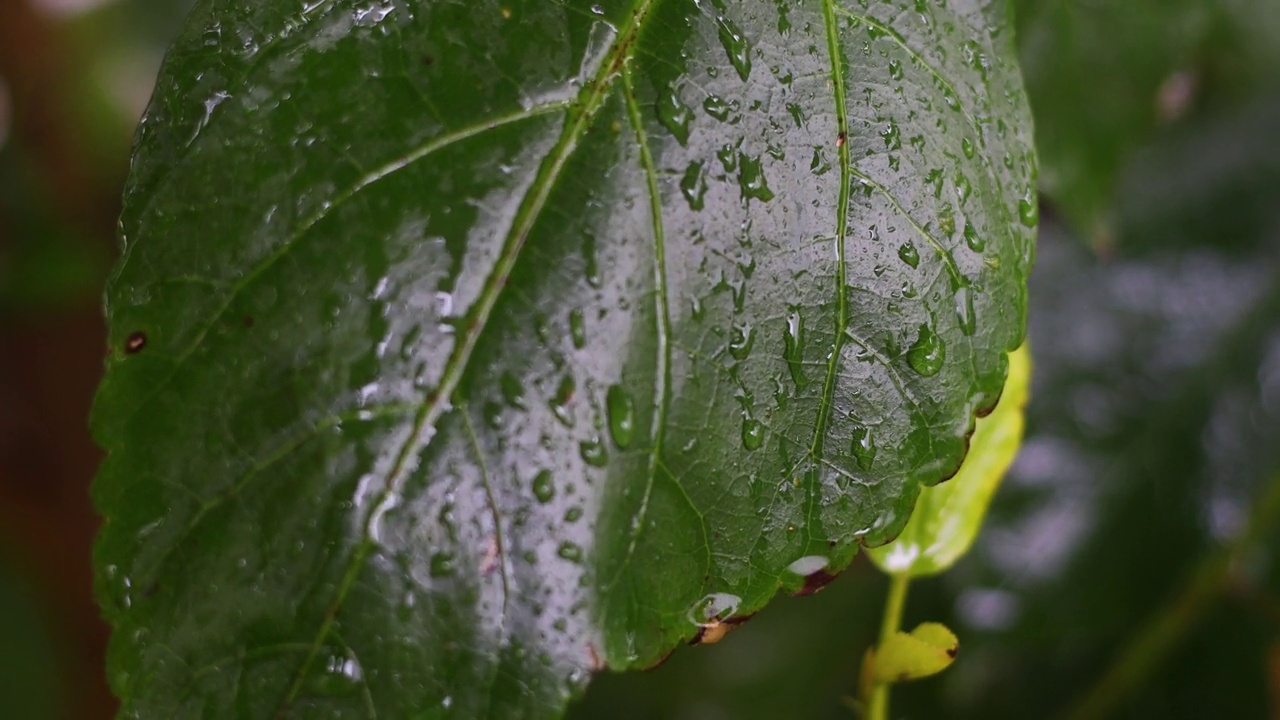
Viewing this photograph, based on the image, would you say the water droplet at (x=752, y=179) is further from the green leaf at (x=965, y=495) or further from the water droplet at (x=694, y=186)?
the green leaf at (x=965, y=495)

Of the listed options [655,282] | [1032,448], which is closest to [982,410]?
[655,282]

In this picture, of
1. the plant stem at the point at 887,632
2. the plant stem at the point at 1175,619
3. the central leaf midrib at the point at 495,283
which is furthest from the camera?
the plant stem at the point at 1175,619

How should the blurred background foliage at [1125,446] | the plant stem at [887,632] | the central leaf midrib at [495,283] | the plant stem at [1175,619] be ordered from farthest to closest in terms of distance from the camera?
1. the plant stem at [1175,619]
2. the blurred background foliage at [1125,446]
3. the plant stem at [887,632]
4. the central leaf midrib at [495,283]

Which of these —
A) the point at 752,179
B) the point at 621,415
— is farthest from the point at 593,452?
the point at 752,179

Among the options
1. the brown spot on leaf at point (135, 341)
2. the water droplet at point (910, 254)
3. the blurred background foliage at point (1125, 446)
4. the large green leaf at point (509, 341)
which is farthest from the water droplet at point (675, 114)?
the blurred background foliage at point (1125, 446)

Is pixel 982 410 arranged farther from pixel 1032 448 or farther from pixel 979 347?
pixel 1032 448

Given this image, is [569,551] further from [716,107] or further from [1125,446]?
[1125,446]

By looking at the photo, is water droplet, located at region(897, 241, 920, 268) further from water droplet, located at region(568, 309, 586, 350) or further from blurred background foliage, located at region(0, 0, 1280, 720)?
blurred background foliage, located at region(0, 0, 1280, 720)
